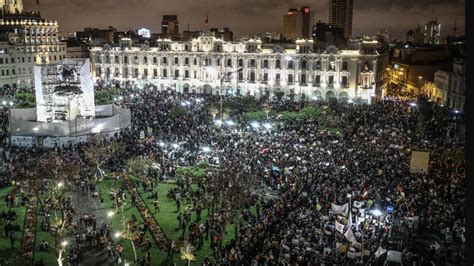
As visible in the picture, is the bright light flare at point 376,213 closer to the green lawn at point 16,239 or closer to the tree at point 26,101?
the green lawn at point 16,239

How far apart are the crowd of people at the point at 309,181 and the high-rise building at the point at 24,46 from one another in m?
42.7

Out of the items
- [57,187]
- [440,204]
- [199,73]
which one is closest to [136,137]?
[57,187]

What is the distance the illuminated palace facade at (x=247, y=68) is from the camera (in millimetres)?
71938

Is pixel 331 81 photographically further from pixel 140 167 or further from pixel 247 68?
pixel 140 167

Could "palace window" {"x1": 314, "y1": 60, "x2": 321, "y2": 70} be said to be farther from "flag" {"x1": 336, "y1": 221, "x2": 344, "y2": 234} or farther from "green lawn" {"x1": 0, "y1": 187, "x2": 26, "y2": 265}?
"flag" {"x1": 336, "y1": 221, "x2": 344, "y2": 234}

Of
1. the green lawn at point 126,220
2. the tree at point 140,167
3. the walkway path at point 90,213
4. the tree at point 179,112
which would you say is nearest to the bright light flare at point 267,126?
the tree at point 179,112

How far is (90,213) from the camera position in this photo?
2938cm

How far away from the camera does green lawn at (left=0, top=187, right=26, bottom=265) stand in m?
22.2

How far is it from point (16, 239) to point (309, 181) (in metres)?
18.3

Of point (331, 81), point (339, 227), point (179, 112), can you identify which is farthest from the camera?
point (331, 81)

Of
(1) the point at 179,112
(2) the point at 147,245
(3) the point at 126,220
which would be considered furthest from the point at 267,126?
(2) the point at 147,245

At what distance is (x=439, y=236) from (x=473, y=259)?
2391 cm

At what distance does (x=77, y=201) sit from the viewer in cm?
3111

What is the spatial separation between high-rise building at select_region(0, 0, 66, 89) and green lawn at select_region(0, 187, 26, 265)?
62.8 meters
